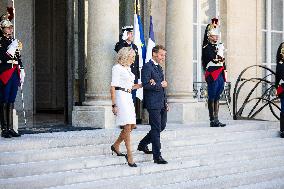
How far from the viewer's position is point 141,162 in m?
9.02

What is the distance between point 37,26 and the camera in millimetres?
16562

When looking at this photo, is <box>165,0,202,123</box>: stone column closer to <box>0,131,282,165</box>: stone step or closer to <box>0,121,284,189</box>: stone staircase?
<box>0,121,284,189</box>: stone staircase

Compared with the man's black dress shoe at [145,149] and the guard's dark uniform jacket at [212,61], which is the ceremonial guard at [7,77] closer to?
the man's black dress shoe at [145,149]

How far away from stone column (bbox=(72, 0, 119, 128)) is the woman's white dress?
113 inches

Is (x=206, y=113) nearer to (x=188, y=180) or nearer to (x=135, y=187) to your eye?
(x=188, y=180)

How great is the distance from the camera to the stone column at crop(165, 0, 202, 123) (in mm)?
12984

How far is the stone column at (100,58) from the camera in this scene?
37.0 feet

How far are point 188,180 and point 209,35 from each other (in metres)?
4.08

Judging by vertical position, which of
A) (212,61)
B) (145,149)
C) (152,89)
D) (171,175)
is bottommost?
(171,175)

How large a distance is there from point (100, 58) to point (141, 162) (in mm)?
3008

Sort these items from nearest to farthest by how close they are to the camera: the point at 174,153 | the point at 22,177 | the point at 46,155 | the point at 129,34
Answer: the point at 22,177 < the point at 46,155 < the point at 174,153 < the point at 129,34

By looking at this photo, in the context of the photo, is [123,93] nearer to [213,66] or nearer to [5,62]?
[5,62]

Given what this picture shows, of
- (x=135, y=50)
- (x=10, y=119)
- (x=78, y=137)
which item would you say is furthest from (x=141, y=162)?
(x=135, y=50)

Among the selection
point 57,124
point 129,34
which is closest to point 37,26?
point 57,124
